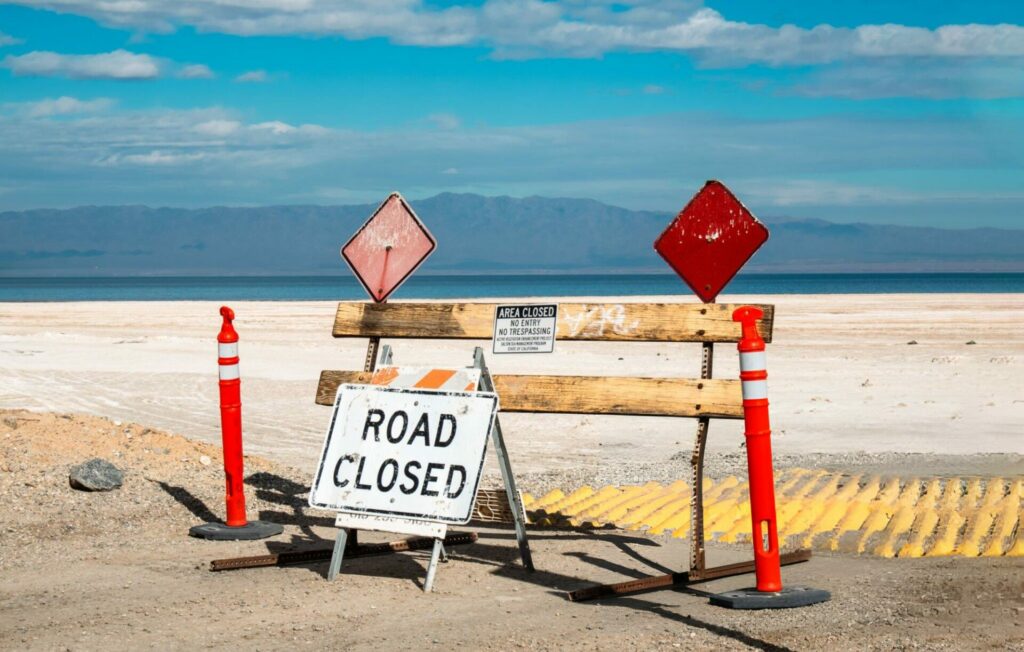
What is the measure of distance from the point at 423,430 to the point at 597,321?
4.48ft

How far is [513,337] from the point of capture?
311 inches

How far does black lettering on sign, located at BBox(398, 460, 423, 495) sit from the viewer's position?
7.23 metres

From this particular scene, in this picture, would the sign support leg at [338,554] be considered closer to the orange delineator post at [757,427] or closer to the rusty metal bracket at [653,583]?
the rusty metal bracket at [653,583]

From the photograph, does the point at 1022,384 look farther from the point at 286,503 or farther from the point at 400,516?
the point at 400,516

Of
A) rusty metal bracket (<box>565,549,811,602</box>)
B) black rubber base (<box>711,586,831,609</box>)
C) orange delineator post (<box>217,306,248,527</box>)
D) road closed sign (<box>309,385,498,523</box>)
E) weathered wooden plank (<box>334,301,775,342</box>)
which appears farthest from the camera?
orange delineator post (<box>217,306,248,527</box>)

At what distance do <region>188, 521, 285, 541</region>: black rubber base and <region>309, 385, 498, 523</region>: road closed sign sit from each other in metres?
1.49

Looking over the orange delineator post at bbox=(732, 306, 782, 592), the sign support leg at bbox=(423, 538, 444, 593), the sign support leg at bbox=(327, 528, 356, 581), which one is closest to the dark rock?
the sign support leg at bbox=(327, 528, 356, 581)

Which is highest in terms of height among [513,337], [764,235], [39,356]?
[764,235]

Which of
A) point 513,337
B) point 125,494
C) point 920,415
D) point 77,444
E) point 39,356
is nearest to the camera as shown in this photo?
point 513,337

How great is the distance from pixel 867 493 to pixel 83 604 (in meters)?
6.30

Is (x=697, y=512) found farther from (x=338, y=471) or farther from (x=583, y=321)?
(x=338, y=471)

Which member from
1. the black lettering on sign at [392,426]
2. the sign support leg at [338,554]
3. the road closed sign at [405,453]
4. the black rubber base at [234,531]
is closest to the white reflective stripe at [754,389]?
the road closed sign at [405,453]

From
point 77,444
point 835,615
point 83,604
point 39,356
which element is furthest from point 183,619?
point 39,356

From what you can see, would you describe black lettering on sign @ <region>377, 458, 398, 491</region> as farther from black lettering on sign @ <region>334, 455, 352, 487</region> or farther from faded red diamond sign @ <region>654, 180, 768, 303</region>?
faded red diamond sign @ <region>654, 180, 768, 303</region>
